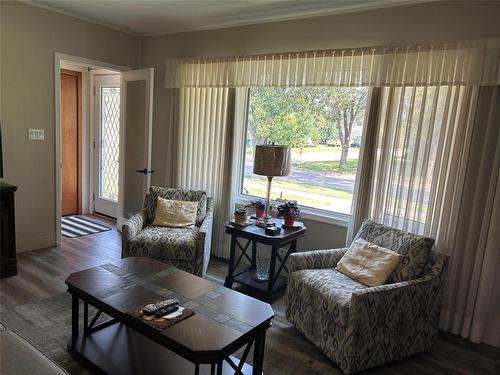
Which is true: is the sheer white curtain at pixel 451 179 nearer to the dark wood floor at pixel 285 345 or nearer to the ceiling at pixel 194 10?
the dark wood floor at pixel 285 345

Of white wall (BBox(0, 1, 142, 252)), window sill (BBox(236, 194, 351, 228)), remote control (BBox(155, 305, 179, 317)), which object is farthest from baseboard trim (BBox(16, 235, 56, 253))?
remote control (BBox(155, 305, 179, 317))

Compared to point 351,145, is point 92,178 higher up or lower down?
lower down

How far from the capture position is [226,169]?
3928 millimetres

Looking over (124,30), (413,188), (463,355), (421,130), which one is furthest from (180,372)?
(124,30)

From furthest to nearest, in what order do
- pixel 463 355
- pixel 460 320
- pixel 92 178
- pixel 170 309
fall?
pixel 92 178, pixel 460 320, pixel 463 355, pixel 170 309

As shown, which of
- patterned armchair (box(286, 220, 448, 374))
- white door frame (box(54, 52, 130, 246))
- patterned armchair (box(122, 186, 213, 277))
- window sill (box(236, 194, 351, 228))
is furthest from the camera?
white door frame (box(54, 52, 130, 246))

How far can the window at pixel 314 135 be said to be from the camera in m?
3.43

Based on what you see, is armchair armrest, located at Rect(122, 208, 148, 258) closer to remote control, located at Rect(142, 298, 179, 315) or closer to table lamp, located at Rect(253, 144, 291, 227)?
table lamp, located at Rect(253, 144, 291, 227)

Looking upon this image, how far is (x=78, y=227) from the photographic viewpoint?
15.8 ft

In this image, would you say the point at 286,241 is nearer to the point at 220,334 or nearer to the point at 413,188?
the point at 413,188

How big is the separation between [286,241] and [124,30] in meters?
3.34

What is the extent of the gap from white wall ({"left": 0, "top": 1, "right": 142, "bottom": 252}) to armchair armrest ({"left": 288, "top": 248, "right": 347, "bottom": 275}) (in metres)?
2.88

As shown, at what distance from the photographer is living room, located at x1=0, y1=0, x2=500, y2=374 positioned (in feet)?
7.20

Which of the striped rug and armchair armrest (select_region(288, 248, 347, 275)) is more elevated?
armchair armrest (select_region(288, 248, 347, 275))
